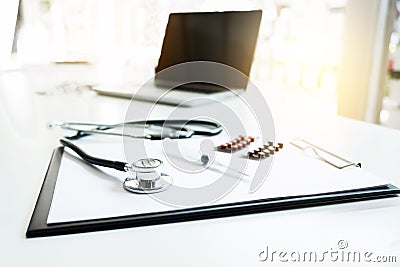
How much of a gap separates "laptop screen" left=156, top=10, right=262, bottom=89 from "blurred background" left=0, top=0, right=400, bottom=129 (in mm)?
237

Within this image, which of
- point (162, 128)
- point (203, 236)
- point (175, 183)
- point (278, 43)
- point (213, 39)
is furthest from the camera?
point (278, 43)

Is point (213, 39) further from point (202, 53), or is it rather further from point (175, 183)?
point (175, 183)

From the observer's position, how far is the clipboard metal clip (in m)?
0.48

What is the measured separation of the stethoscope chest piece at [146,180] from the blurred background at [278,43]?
0.81 meters

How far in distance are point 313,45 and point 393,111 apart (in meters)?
0.47

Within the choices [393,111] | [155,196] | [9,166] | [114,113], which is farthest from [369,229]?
[393,111]

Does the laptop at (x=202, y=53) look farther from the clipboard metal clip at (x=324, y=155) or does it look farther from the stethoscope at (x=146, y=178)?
the stethoscope at (x=146, y=178)

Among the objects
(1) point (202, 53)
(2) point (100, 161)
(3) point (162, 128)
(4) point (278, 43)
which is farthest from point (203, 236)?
(4) point (278, 43)

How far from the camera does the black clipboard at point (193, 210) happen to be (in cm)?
34

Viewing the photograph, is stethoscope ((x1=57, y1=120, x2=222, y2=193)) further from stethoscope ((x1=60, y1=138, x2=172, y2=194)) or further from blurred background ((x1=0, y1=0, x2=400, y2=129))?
blurred background ((x1=0, y1=0, x2=400, y2=129))

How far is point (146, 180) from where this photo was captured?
0.42m

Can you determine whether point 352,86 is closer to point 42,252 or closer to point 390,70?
point 390,70

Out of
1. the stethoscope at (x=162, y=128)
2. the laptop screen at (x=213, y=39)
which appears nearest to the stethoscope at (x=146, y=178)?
the stethoscope at (x=162, y=128)

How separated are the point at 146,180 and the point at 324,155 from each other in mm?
246
